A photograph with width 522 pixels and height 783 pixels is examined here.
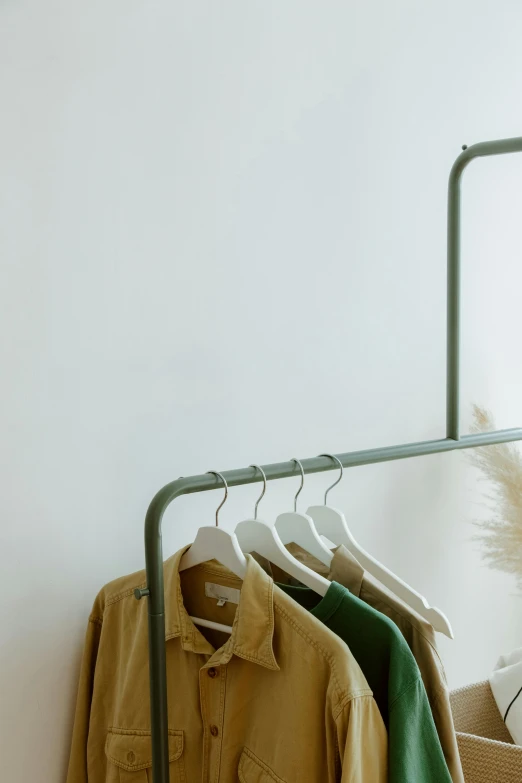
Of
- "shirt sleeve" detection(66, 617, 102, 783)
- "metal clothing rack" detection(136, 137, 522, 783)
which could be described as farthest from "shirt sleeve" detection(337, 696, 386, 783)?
"shirt sleeve" detection(66, 617, 102, 783)

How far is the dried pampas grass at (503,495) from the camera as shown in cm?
164

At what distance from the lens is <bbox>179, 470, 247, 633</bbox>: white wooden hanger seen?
98 centimetres

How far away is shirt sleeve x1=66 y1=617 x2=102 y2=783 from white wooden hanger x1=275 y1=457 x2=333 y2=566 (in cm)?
31

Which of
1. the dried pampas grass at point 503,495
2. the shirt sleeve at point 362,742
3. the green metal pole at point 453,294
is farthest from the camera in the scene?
the dried pampas grass at point 503,495

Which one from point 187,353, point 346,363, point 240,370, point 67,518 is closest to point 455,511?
point 346,363

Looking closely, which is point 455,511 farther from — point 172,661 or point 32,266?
point 32,266

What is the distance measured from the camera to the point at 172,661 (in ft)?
3.53

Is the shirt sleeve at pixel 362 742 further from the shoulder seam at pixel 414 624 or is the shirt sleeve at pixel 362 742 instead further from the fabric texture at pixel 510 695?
the fabric texture at pixel 510 695

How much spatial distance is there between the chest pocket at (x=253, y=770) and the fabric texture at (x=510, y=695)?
25.6 inches

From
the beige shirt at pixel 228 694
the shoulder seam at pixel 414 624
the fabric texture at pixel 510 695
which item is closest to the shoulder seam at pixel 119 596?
the beige shirt at pixel 228 694

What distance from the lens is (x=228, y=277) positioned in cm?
133

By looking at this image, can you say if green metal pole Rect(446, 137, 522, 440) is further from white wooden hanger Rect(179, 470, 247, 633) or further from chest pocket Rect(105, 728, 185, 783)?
chest pocket Rect(105, 728, 185, 783)

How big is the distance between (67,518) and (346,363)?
1.99ft

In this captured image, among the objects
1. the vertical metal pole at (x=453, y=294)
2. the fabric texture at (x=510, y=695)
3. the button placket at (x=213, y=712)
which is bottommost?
the fabric texture at (x=510, y=695)
